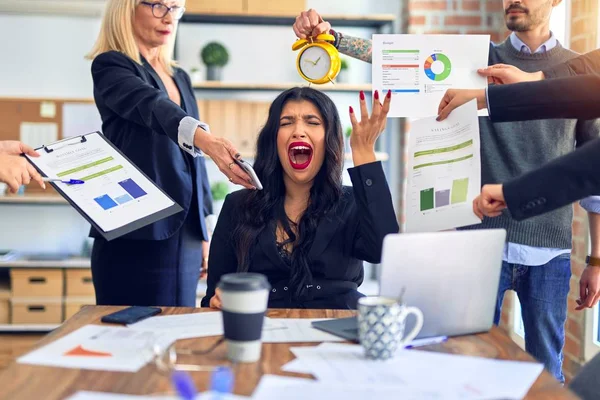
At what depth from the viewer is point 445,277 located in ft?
4.36

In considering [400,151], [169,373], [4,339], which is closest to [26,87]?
[4,339]

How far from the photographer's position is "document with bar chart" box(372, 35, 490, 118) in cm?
204

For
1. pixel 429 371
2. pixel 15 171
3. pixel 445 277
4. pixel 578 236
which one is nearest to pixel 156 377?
pixel 429 371

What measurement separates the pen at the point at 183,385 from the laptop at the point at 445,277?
376 millimetres

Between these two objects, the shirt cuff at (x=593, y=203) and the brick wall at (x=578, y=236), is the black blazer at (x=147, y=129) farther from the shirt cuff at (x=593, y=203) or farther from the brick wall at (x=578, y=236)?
the brick wall at (x=578, y=236)

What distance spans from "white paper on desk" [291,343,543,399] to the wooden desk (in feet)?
0.10

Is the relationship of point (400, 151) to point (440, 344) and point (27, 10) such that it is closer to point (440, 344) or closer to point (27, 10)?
point (27, 10)

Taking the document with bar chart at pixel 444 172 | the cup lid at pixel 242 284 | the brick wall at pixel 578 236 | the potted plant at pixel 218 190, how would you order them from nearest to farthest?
the cup lid at pixel 242 284
the document with bar chart at pixel 444 172
the brick wall at pixel 578 236
the potted plant at pixel 218 190

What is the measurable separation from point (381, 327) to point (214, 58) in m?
3.14

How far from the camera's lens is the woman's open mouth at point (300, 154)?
2.13 meters

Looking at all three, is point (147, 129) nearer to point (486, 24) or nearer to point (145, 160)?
point (145, 160)

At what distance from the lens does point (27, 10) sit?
428cm

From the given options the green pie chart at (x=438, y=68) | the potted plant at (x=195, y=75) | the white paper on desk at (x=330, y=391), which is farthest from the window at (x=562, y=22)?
the white paper on desk at (x=330, y=391)

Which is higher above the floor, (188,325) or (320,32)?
(320,32)
